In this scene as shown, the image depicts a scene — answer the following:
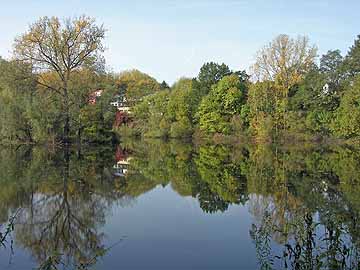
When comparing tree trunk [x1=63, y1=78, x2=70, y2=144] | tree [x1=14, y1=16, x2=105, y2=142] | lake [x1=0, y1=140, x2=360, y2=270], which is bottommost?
lake [x1=0, y1=140, x2=360, y2=270]

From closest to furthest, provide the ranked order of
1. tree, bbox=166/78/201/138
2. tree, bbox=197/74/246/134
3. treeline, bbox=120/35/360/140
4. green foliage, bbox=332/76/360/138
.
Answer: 1. green foliage, bbox=332/76/360/138
2. treeline, bbox=120/35/360/140
3. tree, bbox=197/74/246/134
4. tree, bbox=166/78/201/138

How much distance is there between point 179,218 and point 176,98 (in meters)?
47.5

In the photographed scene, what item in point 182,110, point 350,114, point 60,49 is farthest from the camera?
point 182,110

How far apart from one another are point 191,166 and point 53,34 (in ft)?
50.5

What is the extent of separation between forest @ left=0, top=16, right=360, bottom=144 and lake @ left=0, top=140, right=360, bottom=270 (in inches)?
501

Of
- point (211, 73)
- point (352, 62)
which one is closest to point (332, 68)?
point (352, 62)

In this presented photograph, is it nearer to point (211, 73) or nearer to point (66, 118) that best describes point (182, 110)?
point (211, 73)

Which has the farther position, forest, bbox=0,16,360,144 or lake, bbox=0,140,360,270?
forest, bbox=0,16,360,144

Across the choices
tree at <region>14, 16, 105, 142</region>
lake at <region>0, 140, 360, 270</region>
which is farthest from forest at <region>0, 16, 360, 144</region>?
lake at <region>0, 140, 360, 270</region>

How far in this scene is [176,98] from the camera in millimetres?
58031

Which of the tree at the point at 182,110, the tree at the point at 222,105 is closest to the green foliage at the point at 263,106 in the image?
the tree at the point at 222,105

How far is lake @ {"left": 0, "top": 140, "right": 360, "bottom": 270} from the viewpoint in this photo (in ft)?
24.0

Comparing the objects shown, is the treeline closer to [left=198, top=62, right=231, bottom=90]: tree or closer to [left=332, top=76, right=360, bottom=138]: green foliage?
[left=332, top=76, right=360, bottom=138]: green foliage

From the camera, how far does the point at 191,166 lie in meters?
23.0
